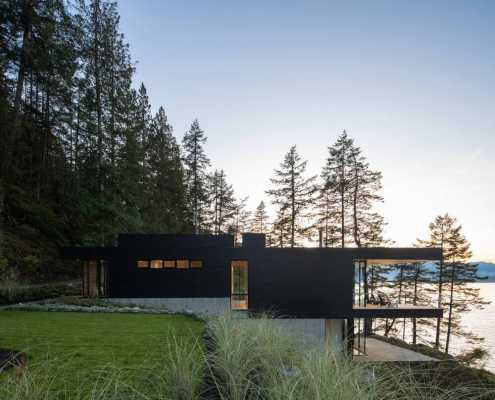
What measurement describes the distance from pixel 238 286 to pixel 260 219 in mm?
30275

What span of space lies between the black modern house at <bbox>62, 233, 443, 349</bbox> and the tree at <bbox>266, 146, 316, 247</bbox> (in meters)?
13.5

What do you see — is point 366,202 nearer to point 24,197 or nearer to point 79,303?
point 79,303

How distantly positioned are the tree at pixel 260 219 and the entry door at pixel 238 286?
29038 mm

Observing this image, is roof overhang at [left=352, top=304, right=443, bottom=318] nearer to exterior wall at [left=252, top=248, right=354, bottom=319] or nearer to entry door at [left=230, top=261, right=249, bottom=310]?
exterior wall at [left=252, top=248, right=354, bottom=319]

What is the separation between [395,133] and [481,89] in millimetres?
4482

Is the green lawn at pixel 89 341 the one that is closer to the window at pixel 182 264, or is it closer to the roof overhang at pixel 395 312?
the window at pixel 182 264

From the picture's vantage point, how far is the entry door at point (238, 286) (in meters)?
13.0

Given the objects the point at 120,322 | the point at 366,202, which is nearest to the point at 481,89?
the point at 366,202

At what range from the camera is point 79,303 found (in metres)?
11.7

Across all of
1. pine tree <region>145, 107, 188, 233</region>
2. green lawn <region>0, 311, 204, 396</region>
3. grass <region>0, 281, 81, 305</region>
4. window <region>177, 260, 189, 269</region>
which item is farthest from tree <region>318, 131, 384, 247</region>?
green lawn <region>0, 311, 204, 396</region>

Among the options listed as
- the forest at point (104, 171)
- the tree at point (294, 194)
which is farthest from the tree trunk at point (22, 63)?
the tree at point (294, 194)

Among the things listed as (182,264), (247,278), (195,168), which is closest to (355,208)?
(247,278)

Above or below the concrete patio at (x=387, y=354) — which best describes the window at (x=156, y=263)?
above

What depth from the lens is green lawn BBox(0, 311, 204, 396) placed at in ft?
13.3
